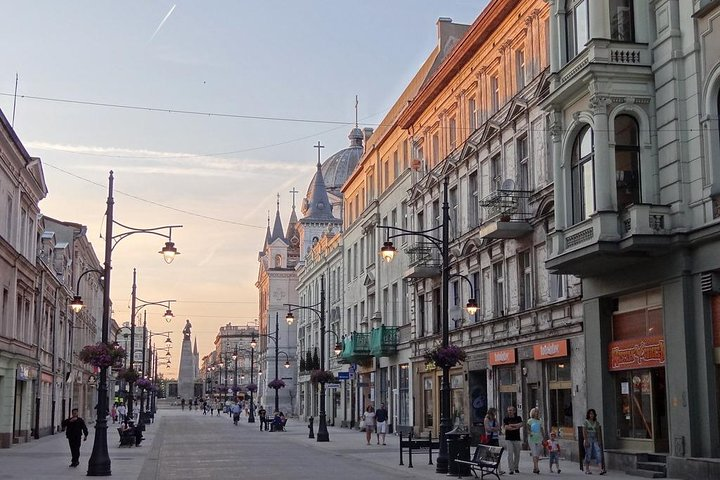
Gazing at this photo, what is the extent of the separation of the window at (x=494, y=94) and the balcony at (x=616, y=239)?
1083 cm

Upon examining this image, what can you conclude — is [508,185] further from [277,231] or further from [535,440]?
[277,231]

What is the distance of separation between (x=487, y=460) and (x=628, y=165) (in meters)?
8.01

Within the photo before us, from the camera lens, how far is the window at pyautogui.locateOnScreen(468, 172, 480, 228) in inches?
1486

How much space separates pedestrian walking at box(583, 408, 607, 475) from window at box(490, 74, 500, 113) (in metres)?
14.4

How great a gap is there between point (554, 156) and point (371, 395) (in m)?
33.0

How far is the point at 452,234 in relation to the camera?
40656 mm

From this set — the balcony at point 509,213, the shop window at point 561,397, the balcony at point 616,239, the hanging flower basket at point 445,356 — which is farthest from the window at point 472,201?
the hanging flower basket at point 445,356

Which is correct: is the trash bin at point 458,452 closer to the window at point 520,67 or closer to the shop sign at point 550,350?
the shop sign at point 550,350

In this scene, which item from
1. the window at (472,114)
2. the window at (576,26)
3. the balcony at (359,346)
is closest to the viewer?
the window at (576,26)

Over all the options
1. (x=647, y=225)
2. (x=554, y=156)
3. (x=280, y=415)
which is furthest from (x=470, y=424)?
(x=280, y=415)

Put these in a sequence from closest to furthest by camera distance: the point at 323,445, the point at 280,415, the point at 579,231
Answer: the point at 579,231 < the point at 323,445 < the point at 280,415

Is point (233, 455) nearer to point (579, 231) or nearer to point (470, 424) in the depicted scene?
point (470, 424)

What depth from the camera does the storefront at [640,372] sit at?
77.2ft

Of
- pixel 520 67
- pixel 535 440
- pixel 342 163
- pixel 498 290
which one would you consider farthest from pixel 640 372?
pixel 342 163
